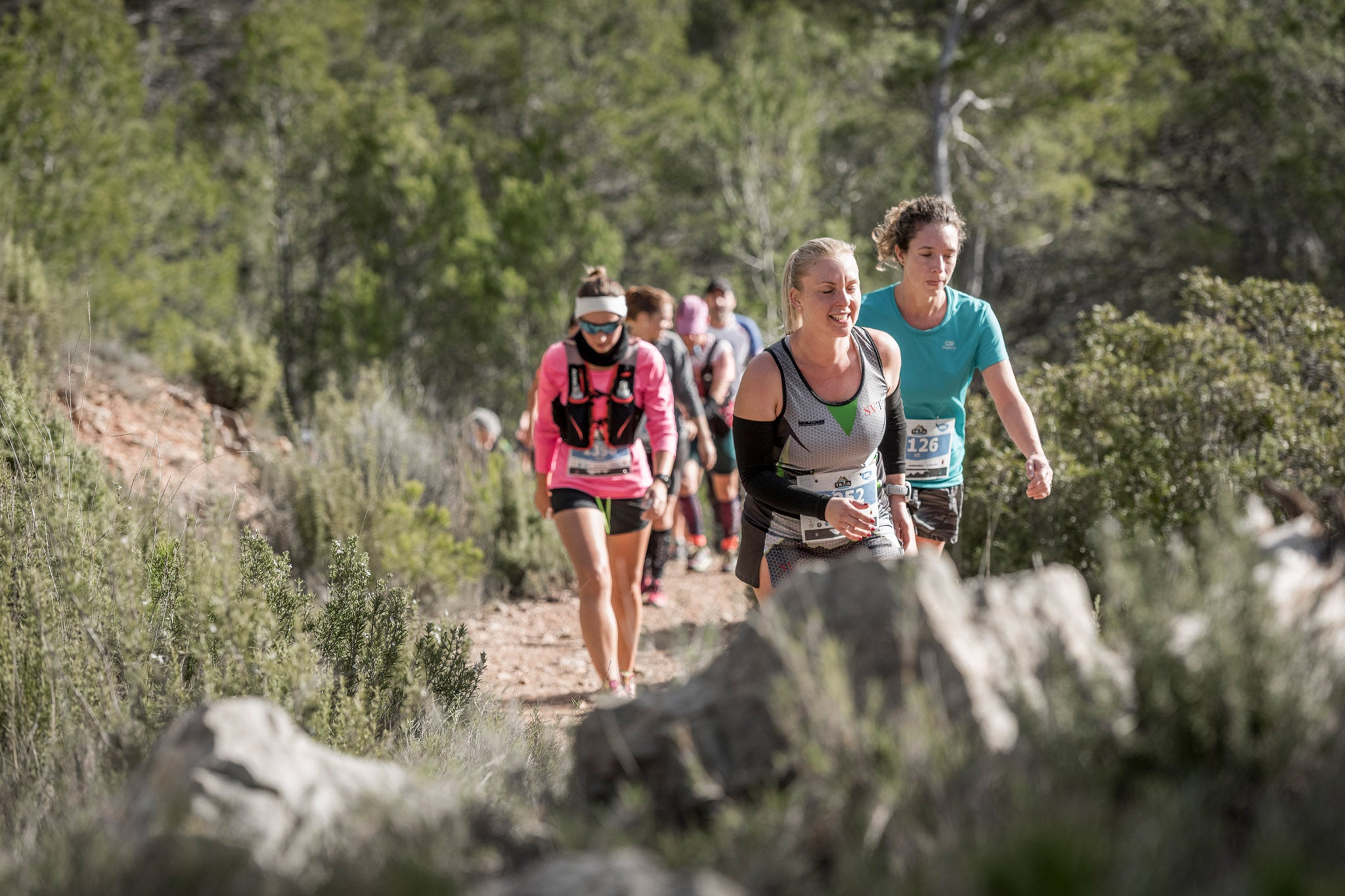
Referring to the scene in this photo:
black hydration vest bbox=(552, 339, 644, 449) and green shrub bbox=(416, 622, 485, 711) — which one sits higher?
black hydration vest bbox=(552, 339, 644, 449)

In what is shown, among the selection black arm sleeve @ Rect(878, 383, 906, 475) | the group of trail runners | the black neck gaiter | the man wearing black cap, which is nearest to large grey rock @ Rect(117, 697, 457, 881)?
the group of trail runners

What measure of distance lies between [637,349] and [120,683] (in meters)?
2.22

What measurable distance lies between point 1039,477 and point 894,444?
45 centimetres

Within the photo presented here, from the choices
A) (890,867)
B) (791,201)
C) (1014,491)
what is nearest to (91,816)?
(890,867)

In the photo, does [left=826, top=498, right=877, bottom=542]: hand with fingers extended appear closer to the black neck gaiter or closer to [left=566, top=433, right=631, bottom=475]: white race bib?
[left=566, top=433, right=631, bottom=475]: white race bib

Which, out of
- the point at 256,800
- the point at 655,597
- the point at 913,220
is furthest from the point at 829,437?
the point at 655,597

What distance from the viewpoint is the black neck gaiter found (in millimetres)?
4363

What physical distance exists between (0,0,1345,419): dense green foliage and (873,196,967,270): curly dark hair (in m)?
10.2

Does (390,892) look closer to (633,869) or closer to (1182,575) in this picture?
(633,869)

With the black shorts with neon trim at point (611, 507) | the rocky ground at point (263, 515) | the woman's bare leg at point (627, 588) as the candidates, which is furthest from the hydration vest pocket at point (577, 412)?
the rocky ground at point (263, 515)

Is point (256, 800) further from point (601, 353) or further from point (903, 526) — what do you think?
point (601, 353)

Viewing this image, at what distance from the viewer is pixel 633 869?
4.81ft

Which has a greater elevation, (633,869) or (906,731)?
(906,731)

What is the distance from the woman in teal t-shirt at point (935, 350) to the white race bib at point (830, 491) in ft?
1.51
